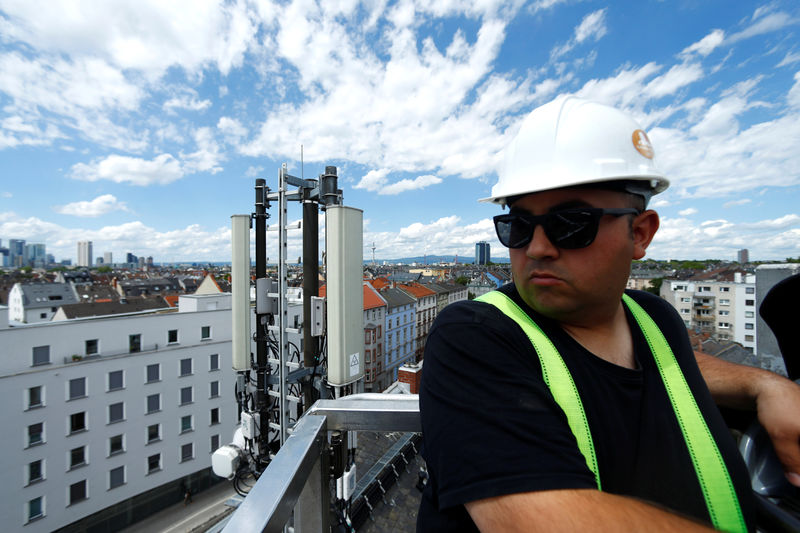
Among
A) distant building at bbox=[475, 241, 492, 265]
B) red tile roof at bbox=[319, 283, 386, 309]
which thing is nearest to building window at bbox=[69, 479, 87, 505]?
red tile roof at bbox=[319, 283, 386, 309]

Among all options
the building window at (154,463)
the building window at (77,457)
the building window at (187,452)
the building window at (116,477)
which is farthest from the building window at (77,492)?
the building window at (187,452)

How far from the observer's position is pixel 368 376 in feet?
91.4

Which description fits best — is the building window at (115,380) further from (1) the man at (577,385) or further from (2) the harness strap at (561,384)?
(2) the harness strap at (561,384)

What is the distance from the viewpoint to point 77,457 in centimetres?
1577

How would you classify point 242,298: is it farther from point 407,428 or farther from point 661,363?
point 661,363

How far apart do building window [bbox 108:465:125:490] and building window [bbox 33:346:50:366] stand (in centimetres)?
602

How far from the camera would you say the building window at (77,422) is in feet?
50.8

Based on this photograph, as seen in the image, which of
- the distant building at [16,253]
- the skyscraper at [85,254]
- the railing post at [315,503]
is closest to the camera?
the railing post at [315,503]

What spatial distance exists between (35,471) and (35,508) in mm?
1609

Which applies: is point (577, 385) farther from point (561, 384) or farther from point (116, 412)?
point (116, 412)

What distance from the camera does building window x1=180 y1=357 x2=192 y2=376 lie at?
1867 cm

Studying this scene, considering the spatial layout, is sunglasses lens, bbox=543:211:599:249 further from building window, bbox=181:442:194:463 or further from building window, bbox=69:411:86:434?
building window, bbox=181:442:194:463

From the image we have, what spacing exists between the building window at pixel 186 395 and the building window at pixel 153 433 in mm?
1472

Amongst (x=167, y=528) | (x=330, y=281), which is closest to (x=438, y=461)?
(x=330, y=281)
